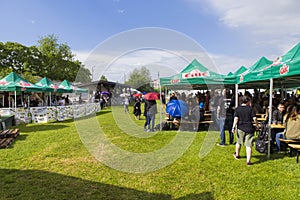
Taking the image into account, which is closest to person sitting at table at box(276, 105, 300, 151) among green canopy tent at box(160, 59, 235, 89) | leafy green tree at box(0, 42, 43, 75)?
green canopy tent at box(160, 59, 235, 89)

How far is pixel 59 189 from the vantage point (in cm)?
390

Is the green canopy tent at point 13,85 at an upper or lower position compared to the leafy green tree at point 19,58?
lower

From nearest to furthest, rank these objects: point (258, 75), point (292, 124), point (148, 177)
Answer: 1. point (148, 177)
2. point (292, 124)
3. point (258, 75)

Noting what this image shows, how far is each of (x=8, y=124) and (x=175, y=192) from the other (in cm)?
1052

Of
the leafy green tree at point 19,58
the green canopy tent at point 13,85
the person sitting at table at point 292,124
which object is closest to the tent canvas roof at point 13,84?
the green canopy tent at point 13,85

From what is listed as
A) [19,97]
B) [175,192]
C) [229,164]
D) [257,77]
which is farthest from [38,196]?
[19,97]

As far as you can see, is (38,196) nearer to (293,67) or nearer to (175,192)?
(175,192)

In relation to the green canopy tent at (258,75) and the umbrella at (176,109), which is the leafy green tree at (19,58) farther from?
the green canopy tent at (258,75)

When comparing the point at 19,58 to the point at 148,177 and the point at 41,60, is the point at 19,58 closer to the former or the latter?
the point at 41,60

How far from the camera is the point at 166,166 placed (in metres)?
5.01

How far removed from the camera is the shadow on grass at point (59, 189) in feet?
11.9

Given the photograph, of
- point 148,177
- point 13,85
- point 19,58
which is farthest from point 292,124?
point 19,58

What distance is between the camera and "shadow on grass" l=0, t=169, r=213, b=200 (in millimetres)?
3617

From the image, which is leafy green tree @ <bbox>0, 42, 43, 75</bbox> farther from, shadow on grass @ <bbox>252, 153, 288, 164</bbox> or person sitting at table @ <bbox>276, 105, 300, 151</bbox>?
person sitting at table @ <bbox>276, 105, 300, 151</bbox>
